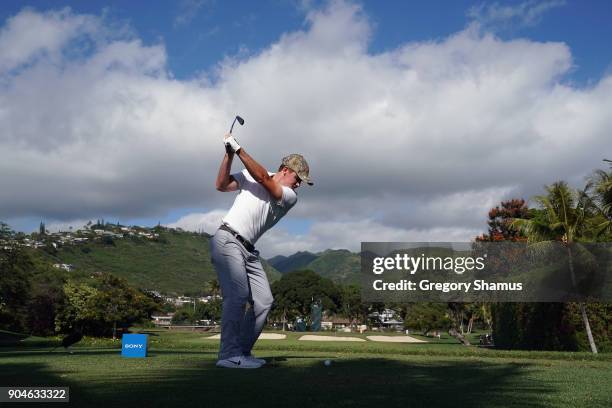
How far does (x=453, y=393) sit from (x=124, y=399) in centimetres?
285

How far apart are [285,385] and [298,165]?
3.02 metres

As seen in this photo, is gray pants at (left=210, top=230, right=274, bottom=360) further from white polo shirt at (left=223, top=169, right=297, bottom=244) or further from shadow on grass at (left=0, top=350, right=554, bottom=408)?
shadow on grass at (left=0, top=350, right=554, bottom=408)

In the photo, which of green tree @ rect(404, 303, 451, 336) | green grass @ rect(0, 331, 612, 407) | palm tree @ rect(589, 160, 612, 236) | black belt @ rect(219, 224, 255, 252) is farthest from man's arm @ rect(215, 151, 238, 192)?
green tree @ rect(404, 303, 451, 336)

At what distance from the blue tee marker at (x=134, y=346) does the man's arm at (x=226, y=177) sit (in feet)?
11.7

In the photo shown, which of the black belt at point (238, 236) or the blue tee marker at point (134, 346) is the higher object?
the black belt at point (238, 236)

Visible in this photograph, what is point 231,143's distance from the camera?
6.68 metres

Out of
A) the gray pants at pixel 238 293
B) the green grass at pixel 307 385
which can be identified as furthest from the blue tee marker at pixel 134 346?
the gray pants at pixel 238 293

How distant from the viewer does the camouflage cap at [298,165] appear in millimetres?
7484

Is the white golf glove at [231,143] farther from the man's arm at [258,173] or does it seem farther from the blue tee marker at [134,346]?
the blue tee marker at [134,346]

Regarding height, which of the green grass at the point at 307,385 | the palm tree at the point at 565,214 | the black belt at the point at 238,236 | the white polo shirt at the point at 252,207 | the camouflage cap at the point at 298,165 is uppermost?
the palm tree at the point at 565,214

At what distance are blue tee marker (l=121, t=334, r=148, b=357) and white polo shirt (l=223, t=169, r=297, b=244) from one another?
350 cm

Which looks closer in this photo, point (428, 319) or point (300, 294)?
point (428, 319)

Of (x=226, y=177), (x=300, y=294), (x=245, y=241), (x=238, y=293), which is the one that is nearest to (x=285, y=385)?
(x=238, y=293)

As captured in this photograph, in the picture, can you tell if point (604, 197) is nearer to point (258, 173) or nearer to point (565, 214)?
point (565, 214)
